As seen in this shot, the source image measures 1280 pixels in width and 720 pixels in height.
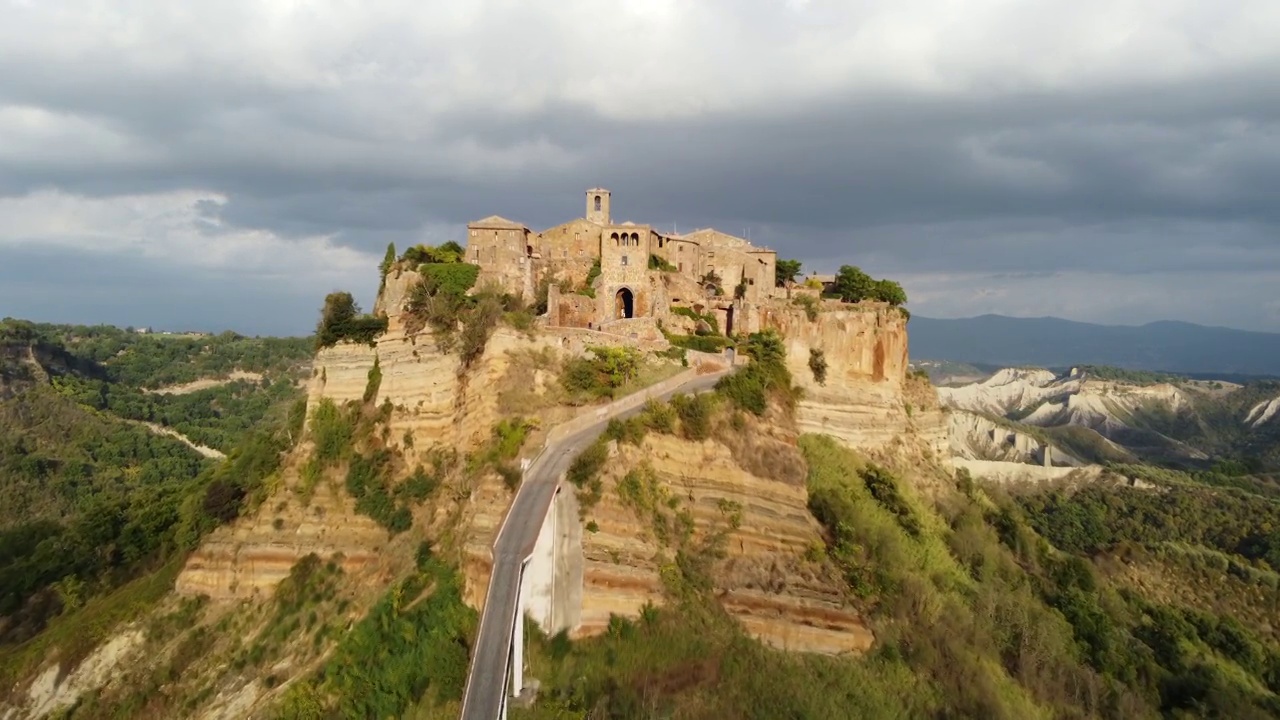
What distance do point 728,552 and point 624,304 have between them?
19125 millimetres

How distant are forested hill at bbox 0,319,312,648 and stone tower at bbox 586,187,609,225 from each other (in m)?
19.9

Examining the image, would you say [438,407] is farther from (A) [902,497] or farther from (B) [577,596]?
(A) [902,497]

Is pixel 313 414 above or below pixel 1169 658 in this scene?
above

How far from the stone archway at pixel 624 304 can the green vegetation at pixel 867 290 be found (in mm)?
16166

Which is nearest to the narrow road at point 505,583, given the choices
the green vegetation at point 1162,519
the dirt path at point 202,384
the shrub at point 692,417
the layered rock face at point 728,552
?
the layered rock face at point 728,552

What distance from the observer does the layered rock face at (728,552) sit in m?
20.6

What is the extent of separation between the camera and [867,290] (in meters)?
46.7

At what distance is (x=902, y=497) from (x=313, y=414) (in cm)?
2918

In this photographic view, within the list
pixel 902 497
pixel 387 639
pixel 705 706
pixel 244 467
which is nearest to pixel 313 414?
pixel 244 467

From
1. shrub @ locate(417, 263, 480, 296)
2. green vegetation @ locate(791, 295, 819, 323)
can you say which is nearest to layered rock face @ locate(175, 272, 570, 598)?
shrub @ locate(417, 263, 480, 296)

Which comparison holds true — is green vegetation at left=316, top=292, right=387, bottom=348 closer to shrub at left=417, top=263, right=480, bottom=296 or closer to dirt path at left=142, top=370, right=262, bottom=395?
shrub at left=417, top=263, right=480, bottom=296

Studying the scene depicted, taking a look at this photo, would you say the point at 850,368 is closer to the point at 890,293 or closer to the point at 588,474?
the point at 890,293

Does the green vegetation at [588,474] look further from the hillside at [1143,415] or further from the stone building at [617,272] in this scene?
the hillside at [1143,415]

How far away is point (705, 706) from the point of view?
63.0 ft
